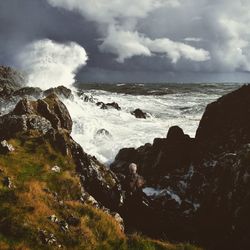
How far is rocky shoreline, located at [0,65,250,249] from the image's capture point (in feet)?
69.7

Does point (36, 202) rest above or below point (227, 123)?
below

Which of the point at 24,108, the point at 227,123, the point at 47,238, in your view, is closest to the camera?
the point at 47,238

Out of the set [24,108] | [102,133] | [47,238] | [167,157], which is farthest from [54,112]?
[47,238]

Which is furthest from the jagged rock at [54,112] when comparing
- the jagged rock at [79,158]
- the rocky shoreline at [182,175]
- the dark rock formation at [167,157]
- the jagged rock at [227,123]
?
the jagged rock at [227,123]

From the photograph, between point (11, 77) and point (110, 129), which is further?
point (11, 77)

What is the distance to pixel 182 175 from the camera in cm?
2875

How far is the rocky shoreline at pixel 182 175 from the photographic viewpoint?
69.7 feet

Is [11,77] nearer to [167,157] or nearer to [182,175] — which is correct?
[167,157]

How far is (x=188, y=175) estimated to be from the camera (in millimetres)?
28453

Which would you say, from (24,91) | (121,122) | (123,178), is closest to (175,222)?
(123,178)

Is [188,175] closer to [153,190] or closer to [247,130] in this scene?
[153,190]

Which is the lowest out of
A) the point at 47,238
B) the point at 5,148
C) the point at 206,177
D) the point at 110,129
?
the point at 206,177

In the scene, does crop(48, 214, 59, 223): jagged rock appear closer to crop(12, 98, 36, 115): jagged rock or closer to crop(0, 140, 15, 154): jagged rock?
crop(0, 140, 15, 154): jagged rock

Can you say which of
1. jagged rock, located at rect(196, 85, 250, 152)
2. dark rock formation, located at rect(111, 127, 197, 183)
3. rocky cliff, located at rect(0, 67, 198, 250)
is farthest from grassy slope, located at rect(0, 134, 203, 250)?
jagged rock, located at rect(196, 85, 250, 152)
